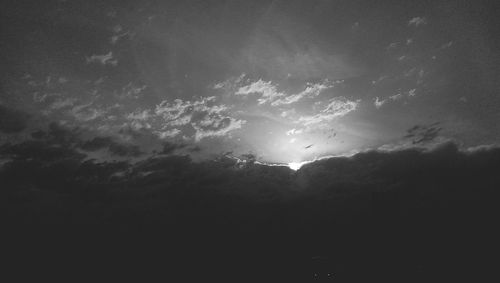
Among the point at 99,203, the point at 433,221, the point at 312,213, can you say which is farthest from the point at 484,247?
the point at 99,203

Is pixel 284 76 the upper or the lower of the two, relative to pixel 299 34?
lower

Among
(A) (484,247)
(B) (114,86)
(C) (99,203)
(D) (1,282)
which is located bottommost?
(D) (1,282)

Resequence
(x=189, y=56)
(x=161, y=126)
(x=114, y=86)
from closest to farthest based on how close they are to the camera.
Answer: (x=189, y=56), (x=114, y=86), (x=161, y=126)

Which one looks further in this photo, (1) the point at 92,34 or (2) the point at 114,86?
(2) the point at 114,86

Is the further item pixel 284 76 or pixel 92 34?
pixel 284 76

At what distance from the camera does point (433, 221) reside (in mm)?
20547

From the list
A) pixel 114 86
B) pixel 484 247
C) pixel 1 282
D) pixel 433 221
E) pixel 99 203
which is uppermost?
pixel 114 86

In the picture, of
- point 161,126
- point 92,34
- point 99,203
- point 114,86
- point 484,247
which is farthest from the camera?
point 484,247

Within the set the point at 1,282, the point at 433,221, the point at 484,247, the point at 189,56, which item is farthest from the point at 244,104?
the point at 1,282

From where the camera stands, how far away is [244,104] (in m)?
11.0

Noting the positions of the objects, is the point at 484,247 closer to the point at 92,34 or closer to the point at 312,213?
the point at 312,213

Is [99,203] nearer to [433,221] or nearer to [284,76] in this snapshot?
[284,76]

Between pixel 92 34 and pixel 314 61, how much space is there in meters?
6.57

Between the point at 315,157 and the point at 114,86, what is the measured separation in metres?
8.89
